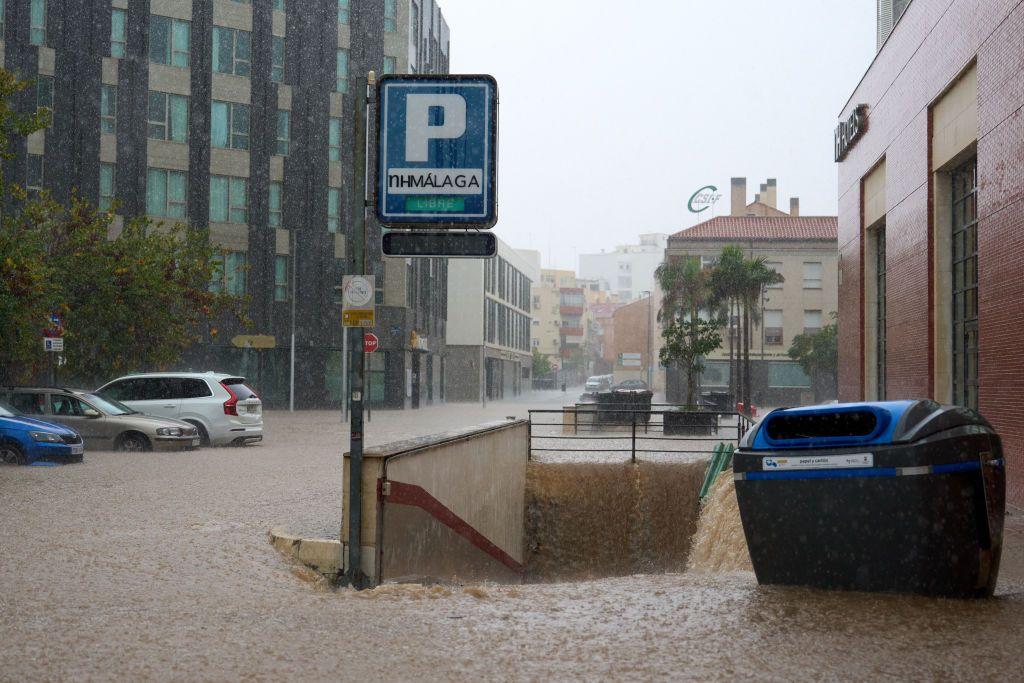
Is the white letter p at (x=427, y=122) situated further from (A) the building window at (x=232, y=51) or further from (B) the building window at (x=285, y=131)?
(B) the building window at (x=285, y=131)

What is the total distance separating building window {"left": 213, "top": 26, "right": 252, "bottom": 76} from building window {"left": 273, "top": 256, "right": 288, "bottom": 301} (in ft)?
27.5

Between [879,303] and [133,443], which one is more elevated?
[879,303]

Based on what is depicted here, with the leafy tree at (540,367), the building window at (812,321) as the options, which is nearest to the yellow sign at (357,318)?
the building window at (812,321)

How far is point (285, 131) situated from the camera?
48594 millimetres

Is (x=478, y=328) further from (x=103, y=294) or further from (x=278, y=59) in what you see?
(x=103, y=294)

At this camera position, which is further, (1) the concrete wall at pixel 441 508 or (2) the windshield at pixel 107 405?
(2) the windshield at pixel 107 405

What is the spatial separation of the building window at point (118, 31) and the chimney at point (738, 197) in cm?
5304

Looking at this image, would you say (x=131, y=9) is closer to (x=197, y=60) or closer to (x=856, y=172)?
(x=197, y=60)

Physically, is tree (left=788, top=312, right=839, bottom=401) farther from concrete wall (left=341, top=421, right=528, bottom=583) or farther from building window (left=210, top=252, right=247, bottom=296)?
concrete wall (left=341, top=421, right=528, bottom=583)

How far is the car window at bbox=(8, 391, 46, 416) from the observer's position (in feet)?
68.5

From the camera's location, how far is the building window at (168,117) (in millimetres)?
45500

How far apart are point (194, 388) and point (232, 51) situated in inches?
1117

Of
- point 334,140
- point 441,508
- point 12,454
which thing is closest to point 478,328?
point 334,140

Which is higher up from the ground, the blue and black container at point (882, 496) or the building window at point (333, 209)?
the building window at point (333, 209)
